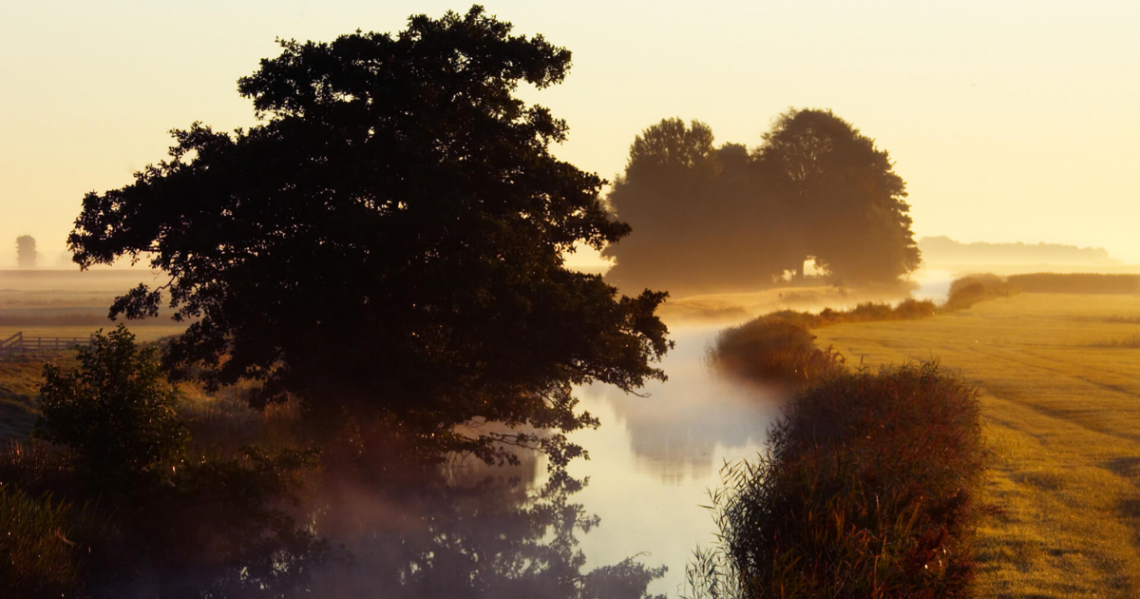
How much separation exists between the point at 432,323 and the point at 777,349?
20651 mm

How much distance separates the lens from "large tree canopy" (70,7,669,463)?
1783 cm

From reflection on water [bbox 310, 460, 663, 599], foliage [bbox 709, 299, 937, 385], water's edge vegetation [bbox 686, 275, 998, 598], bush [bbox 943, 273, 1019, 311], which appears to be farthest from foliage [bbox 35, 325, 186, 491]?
bush [bbox 943, 273, 1019, 311]

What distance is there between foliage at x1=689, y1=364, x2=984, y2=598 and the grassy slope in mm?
673

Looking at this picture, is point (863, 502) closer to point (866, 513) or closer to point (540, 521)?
point (866, 513)

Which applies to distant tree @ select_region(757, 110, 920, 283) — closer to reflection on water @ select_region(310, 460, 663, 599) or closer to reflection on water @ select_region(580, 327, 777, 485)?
reflection on water @ select_region(580, 327, 777, 485)

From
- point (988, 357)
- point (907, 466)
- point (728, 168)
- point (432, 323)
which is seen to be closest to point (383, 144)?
point (432, 323)

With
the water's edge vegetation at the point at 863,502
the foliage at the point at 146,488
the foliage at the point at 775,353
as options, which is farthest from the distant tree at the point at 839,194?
the foliage at the point at 146,488

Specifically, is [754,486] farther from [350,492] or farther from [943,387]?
[350,492]

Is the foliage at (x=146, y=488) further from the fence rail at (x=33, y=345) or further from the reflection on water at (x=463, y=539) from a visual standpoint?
the fence rail at (x=33, y=345)

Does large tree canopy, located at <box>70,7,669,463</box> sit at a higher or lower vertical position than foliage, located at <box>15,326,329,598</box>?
higher

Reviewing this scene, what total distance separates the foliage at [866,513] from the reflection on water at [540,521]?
4.47 feet

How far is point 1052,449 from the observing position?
19.6m

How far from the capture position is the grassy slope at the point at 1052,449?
39.4ft

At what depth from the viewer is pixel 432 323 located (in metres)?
18.7
